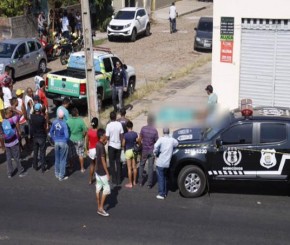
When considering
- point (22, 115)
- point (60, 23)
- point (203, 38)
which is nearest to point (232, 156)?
point (22, 115)

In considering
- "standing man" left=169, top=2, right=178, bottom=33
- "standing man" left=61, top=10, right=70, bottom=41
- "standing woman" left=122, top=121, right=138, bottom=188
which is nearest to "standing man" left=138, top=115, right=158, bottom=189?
"standing woman" left=122, top=121, right=138, bottom=188

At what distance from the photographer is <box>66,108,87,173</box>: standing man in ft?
44.4

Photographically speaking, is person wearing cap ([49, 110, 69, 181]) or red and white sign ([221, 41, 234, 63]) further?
red and white sign ([221, 41, 234, 63])

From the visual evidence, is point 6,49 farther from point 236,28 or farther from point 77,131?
point 77,131

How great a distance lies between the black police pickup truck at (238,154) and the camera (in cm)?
1184

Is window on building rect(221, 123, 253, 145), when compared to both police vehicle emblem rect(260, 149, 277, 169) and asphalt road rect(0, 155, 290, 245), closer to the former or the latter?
police vehicle emblem rect(260, 149, 277, 169)

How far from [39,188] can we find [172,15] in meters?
22.9

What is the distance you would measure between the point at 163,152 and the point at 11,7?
20420mm

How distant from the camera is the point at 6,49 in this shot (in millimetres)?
23516

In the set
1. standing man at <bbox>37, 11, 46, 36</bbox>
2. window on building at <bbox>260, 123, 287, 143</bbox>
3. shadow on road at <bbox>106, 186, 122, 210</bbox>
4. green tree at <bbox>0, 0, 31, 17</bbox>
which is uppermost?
green tree at <bbox>0, 0, 31, 17</bbox>

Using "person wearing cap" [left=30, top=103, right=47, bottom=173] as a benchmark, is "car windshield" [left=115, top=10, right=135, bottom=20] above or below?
above

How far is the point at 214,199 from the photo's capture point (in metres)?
12.1

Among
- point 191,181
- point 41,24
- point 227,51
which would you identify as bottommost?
point 191,181

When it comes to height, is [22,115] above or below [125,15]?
below
